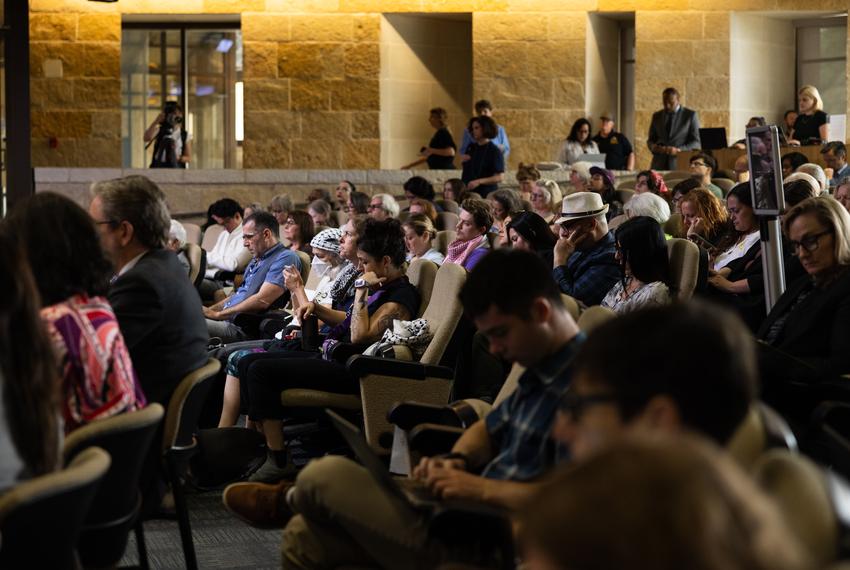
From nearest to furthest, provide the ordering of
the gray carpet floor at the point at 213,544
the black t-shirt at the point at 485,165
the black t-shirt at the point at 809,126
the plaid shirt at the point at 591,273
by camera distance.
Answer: the gray carpet floor at the point at 213,544, the plaid shirt at the point at 591,273, the black t-shirt at the point at 485,165, the black t-shirt at the point at 809,126

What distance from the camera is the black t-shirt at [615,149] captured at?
14641 mm

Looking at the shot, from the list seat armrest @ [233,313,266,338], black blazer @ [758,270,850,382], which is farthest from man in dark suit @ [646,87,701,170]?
black blazer @ [758,270,850,382]

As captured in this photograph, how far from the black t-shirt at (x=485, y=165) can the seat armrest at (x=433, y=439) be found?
30.2ft

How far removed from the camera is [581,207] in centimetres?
586

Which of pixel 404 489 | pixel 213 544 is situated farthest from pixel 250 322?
pixel 404 489

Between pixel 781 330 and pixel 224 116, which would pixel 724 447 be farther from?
pixel 224 116

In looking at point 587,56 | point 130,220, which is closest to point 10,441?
point 130,220

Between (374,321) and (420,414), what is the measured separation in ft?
5.94

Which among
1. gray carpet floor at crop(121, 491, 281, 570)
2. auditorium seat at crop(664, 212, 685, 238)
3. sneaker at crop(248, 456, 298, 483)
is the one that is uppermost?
auditorium seat at crop(664, 212, 685, 238)

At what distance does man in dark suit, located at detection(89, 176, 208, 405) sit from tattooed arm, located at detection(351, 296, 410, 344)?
5.09 feet

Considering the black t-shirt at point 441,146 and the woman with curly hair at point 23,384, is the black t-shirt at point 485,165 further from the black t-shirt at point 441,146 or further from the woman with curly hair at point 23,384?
the woman with curly hair at point 23,384

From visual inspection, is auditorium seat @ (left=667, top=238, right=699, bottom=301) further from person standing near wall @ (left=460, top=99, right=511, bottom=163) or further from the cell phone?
person standing near wall @ (left=460, top=99, right=511, bottom=163)

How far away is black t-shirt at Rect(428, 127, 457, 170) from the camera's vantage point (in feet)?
47.8

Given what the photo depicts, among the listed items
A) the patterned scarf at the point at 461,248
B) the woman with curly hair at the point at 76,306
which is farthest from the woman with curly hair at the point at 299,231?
the woman with curly hair at the point at 76,306
